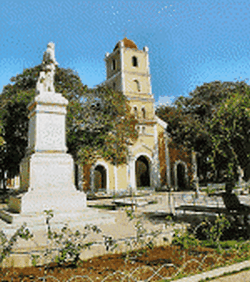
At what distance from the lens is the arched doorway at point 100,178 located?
24745 mm

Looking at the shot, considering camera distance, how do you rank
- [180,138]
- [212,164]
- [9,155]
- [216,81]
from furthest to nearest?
[216,81]
[180,138]
[9,155]
[212,164]

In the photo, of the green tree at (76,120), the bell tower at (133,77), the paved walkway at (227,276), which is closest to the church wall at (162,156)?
the bell tower at (133,77)

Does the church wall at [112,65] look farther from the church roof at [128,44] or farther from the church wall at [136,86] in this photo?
the church wall at [136,86]

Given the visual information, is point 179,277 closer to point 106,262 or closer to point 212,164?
point 106,262

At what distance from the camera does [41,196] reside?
21.3 feet

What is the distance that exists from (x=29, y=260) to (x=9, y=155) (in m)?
15.3

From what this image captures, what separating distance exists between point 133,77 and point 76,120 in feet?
45.8

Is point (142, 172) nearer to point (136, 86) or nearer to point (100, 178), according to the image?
point (100, 178)

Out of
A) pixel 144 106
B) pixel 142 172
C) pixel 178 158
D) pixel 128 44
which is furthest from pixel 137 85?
pixel 142 172

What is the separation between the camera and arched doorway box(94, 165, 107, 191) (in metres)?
24.7

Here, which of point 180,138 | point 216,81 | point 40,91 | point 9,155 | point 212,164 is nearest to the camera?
point 212,164

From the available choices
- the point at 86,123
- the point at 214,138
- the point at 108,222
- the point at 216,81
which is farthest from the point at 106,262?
the point at 216,81

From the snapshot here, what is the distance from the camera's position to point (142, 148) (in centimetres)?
2688

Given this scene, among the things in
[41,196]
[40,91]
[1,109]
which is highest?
[1,109]
